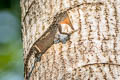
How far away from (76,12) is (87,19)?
0.06m

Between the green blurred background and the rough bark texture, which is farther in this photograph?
the green blurred background

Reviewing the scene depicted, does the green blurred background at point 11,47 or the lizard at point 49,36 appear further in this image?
the green blurred background at point 11,47

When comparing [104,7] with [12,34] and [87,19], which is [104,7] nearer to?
[87,19]

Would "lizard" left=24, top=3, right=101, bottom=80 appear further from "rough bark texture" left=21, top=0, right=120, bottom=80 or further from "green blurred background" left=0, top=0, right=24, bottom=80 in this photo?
"green blurred background" left=0, top=0, right=24, bottom=80

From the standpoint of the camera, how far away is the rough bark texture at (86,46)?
1.32 m

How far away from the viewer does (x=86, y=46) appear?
4.42ft

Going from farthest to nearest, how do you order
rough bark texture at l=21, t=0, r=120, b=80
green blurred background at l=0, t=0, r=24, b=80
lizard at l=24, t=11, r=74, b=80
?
1. green blurred background at l=0, t=0, r=24, b=80
2. lizard at l=24, t=11, r=74, b=80
3. rough bark texture at l=21, t=0, r=120, b=80

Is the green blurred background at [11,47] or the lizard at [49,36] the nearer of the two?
the lizard at [49,36]

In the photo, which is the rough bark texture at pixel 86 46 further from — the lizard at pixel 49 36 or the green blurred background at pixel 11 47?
the green blurred background at pixel 11 47

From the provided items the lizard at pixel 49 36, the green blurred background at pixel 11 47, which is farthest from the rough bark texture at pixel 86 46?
the green blurred background at pixel 11 47

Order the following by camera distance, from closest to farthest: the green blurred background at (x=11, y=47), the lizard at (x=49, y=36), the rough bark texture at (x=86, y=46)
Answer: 1. the rough bark texture at (x=86, y=46)
2. the lizard at (x=49, y=36)
3. the green blurred background at (x=11, y=47)

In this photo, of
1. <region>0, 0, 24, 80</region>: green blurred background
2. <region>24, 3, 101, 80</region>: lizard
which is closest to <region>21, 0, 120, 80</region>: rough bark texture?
<region>24, 3, 101, 80</region>: lizard

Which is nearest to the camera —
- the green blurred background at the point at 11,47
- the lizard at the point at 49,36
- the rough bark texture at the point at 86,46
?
the rough bark texture at the point at 86,46

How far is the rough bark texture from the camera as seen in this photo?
4.32 ft
